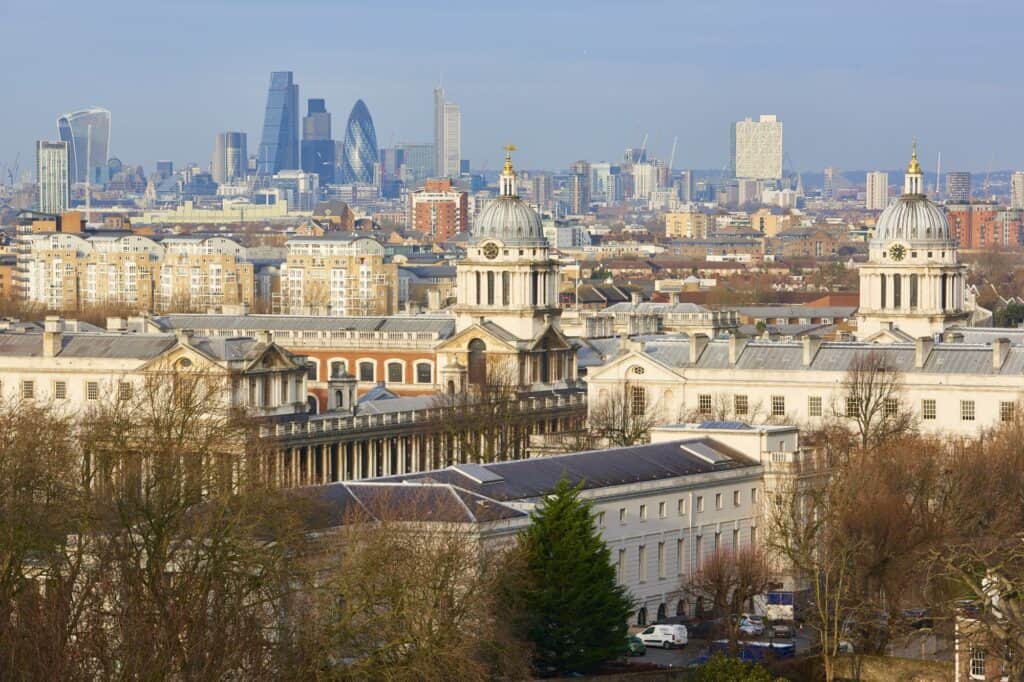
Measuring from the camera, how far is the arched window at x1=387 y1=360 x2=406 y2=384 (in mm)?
137750

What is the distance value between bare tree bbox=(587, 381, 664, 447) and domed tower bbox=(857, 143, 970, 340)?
56.7 feet

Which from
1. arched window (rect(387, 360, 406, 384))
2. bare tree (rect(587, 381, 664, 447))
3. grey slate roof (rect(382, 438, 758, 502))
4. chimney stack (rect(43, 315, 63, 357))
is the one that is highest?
chimney stack (rect(43, 315, 63, 357))

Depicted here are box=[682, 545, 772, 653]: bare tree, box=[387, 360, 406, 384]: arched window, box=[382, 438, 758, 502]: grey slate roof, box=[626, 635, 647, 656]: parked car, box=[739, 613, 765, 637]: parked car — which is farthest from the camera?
box=[387, 360, 406, 384]: arched window

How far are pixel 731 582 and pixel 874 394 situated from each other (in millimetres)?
28963

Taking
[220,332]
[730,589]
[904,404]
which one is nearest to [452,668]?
[730,589]

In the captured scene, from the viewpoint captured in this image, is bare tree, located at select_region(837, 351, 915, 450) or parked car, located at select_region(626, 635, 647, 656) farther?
bare tree, located at select_region(837, 351, 915, 450)

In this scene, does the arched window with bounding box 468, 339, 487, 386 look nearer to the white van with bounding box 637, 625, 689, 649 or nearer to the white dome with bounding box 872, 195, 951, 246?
the white dome with bounding box 872, 195, 951, 246

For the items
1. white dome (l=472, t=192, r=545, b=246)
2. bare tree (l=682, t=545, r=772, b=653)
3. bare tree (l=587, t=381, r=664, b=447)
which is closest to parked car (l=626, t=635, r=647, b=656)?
bare tree (l=682, t=545, r=772, b=653)

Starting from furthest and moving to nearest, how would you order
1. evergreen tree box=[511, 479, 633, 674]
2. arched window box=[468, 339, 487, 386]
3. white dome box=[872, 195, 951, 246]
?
white dome box=[872, 195, 951, 246] → arched window box=[468, 339, 487, 386] → evergreen tree box=[511, 479, 633, 674]

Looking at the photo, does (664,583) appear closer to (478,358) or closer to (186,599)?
(186,599)

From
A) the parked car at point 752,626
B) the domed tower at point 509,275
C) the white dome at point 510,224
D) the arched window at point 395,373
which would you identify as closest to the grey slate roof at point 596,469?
the parked car at point 752,626

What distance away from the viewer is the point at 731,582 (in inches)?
3297

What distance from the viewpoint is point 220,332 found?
139 meters

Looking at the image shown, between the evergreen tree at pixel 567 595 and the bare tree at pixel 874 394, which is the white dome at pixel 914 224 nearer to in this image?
the bare tree at pixel 874 394
